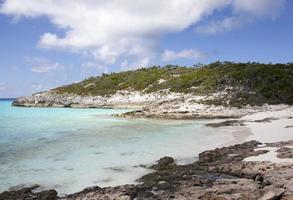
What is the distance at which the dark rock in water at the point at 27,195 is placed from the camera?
45.4 ft

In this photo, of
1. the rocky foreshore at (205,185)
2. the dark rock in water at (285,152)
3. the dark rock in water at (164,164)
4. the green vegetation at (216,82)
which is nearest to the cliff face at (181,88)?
the green vegetation at (216,82)

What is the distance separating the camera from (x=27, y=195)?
1428 cm

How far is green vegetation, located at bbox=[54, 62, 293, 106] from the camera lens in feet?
203

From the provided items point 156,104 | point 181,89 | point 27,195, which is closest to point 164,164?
point 27,195

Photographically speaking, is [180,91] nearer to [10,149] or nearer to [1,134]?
[1,134]

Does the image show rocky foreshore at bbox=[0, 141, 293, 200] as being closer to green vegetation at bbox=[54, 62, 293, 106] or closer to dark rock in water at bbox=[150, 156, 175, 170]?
dark rock in water at bbox=[150, 156, 175, 170]

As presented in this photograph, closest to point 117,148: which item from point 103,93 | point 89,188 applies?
point 89,188

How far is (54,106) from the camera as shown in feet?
299

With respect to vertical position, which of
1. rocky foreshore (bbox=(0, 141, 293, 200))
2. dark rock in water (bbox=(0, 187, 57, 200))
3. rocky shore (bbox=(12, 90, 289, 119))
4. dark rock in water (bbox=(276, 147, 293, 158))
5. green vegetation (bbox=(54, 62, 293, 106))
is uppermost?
green vegetation (bbox=(54, 62, 293, 106))

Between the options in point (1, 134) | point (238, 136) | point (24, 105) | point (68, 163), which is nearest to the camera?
point (68, 163)

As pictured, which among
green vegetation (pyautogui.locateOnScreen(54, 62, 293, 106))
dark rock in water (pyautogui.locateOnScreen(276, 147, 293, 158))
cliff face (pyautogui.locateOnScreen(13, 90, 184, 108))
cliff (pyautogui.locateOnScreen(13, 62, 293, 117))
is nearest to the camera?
dark rock in water (pyautogui.locateOnScreen(276, 147, 293, 158))

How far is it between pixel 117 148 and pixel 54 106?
68175 millimetres

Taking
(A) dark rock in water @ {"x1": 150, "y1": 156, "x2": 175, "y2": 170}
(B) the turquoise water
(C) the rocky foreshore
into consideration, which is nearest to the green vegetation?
(B) the turquoise water

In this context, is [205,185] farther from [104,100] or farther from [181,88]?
[104,100]
